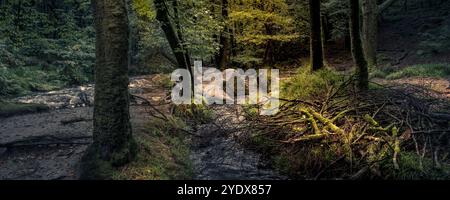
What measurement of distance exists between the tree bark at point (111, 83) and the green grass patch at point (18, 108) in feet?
18.2

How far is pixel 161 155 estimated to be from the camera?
798 cm

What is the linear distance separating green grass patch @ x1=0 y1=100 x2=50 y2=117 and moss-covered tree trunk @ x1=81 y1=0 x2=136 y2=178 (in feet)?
18.1

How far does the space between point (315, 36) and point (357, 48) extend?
2.43 metres

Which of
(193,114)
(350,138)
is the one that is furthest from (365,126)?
(193,114)

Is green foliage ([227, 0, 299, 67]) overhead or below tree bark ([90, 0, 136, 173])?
overhead

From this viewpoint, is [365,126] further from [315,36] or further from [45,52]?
[45,52]

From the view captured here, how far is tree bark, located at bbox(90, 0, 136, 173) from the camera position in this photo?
6715 millimetres

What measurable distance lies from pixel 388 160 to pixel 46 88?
15.0 m

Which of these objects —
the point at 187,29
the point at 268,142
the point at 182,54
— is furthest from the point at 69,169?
the point at 187,29

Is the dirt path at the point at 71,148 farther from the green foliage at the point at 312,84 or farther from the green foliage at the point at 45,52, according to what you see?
the green foliage at the point at 45,52

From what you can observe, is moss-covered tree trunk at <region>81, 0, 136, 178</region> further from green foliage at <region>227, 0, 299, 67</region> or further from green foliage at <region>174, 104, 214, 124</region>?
green foliage at <region>227, 0, 299, 67</region>

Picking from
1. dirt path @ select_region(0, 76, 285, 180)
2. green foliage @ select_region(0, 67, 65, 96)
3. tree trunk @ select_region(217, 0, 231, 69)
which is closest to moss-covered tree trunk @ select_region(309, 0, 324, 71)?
dirt path @ select_region(0, 76, 285, 180)
